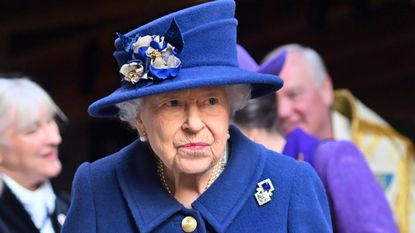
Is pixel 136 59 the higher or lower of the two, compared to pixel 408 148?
higher

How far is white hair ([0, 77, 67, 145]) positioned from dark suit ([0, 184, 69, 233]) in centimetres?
25

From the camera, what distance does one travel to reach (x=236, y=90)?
231cm

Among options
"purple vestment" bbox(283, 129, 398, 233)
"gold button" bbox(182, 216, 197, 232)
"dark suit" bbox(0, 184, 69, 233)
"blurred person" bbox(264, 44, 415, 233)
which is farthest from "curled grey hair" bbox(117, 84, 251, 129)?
"blurred person" bbox(264, 44, 415, 233)

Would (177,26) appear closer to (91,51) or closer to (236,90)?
(236,90)

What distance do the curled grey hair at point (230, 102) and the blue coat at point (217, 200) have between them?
0.11 m

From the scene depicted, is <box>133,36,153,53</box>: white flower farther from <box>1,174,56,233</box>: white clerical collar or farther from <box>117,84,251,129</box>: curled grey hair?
<box>1,174,56,233</box>: white clerical collar

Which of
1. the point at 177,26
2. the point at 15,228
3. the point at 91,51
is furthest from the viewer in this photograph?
the point at 91,51

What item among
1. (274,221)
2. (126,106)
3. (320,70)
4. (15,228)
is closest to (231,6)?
(126,106)

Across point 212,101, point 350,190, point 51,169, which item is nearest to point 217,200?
point 212,101

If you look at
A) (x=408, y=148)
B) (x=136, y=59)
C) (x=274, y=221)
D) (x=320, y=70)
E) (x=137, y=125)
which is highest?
(x=136, y=59)

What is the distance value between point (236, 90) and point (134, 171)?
13.4 inches

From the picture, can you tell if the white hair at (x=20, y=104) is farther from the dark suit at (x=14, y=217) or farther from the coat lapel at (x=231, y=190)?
the coat lapel at (x=231, y=190)

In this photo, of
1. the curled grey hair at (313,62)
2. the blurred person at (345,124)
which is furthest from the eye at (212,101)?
the curled grey hair at (313,62)

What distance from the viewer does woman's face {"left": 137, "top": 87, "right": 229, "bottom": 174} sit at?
86.7 inches
